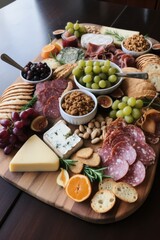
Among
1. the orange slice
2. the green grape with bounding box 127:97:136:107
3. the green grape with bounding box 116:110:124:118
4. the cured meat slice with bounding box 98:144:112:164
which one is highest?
the orange slice

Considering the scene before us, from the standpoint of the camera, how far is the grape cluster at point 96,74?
126 cm

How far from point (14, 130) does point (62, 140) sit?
0.22 m

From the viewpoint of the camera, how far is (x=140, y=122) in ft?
3.77

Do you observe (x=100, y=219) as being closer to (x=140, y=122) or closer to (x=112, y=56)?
(x=140, y=122)

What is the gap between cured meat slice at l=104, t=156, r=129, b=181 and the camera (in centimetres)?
97

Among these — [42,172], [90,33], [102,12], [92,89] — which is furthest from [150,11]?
[42,172]

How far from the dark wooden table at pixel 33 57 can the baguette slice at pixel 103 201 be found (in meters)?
0.06

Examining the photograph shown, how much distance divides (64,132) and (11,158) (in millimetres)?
269

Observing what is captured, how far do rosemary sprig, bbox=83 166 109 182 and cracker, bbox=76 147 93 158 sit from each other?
0.21ft

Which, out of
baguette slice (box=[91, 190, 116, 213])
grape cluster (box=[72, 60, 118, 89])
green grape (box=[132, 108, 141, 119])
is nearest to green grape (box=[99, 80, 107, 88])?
grape cluster (box=[72, 60, 118, 89])

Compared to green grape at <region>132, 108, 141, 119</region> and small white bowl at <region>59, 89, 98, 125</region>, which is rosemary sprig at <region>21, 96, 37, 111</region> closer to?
small white bowl at <region>59, 89, 98, 125</region>

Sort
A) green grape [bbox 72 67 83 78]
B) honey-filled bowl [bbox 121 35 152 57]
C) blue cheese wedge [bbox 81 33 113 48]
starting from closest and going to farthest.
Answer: green grape [bbox 72 67 83 78], honey-filled bowl [bbox 121 35 152 57], blue cheese wedge [bbox 81 33 113 48]

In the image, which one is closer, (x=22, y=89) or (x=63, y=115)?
(x=63, y=115)

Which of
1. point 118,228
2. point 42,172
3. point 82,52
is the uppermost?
point 82,52
